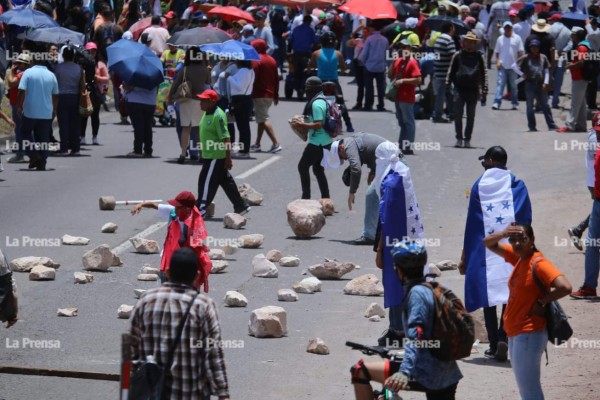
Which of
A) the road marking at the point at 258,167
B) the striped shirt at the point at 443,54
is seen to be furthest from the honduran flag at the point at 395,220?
the striped shirt at the point at 443,54

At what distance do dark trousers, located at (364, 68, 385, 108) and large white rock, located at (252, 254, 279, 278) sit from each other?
14498 millimetres

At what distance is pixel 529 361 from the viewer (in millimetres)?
9188

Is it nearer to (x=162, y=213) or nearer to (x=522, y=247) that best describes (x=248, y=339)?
(x=162, y=213)

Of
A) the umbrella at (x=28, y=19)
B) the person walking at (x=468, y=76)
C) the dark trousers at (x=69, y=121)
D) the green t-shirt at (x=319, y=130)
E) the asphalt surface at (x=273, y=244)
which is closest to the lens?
the asphalt surface at (x=273, y=244)

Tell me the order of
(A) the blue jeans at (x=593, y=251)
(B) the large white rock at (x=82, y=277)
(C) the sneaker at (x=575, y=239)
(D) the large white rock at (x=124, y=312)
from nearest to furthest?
(D) the large white rock at (x=124, y=312) → (A) the blue jeans at (x=593, y=251) → (B) the large white rock at (x=82, y=277) → (C) the sneaker at (x=575, y=239)

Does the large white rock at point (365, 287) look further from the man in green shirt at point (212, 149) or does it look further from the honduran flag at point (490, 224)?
the man in green shirt at point (212, 149)

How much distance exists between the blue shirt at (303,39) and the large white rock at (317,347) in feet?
65.2

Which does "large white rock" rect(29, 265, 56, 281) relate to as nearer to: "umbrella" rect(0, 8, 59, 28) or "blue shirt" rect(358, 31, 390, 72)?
"umbrella" rect(0, 8, 59, 28)

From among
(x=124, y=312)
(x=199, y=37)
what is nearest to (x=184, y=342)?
(x=124, y=312)

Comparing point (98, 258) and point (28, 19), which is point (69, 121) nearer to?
point (28, 19)

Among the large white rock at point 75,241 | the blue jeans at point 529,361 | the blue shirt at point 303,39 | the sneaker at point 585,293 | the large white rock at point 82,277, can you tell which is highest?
the blue jeans at point 529,361

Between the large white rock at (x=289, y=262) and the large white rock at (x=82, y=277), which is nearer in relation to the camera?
the large white rock at (x=82, y=277)

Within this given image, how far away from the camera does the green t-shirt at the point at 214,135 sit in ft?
57.5

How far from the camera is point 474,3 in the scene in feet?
125
